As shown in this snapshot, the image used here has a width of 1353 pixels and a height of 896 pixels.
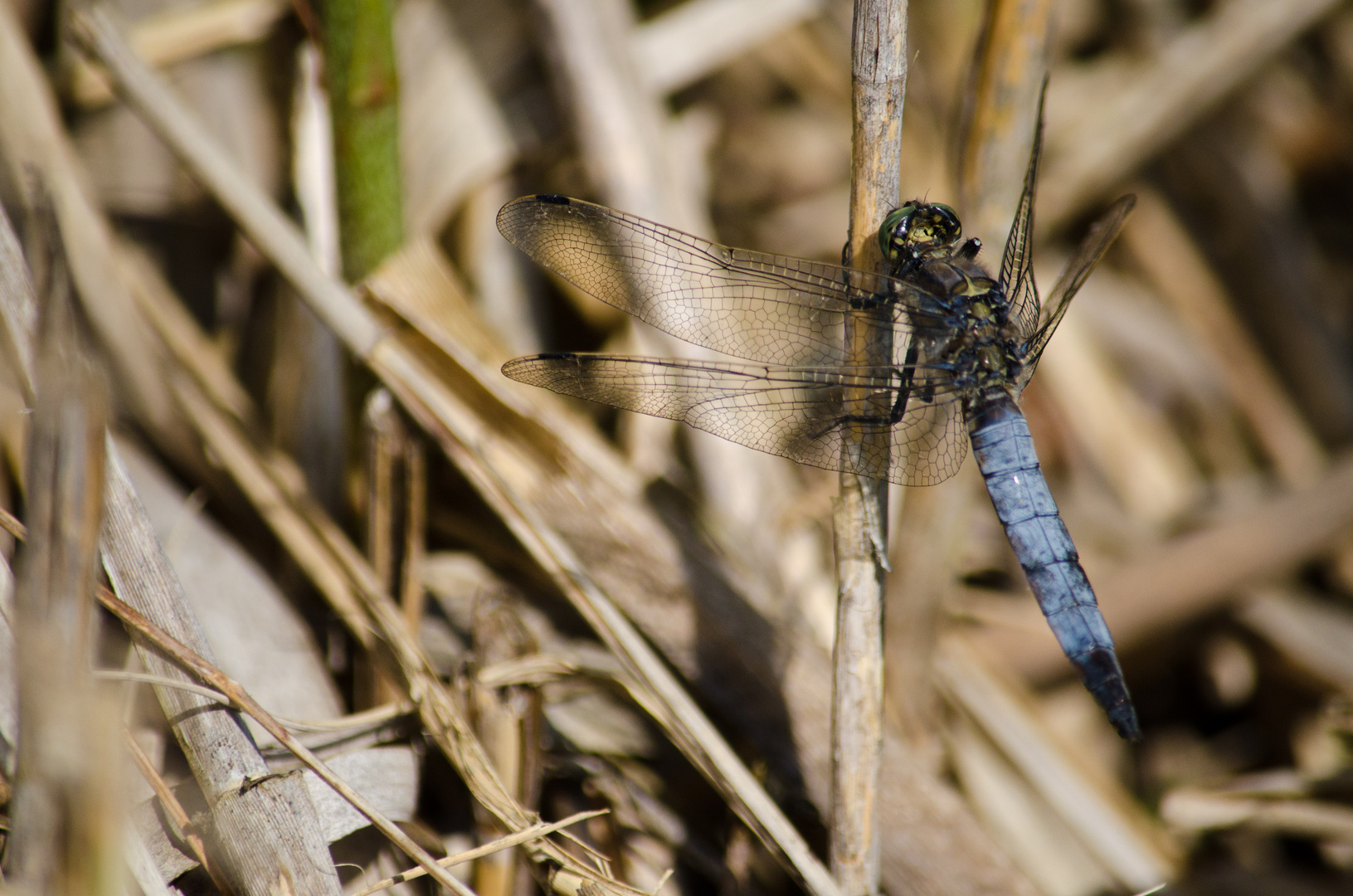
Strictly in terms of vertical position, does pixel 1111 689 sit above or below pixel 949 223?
below

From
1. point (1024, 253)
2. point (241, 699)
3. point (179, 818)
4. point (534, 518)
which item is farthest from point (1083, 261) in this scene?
point (179, 818)

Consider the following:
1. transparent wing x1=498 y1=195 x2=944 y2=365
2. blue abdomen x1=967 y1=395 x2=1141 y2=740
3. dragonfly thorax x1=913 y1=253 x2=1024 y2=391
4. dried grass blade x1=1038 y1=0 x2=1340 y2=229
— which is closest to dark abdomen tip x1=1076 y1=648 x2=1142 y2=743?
blue abdomen x1=967 y1=395 x2=1141 y2=740

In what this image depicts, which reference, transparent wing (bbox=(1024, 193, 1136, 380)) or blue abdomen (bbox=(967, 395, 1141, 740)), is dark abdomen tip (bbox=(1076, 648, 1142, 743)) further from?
transparent wing (bbox=(1024, 193, 1136, 380))

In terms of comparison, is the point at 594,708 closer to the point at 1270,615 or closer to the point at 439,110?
the point at 439,110

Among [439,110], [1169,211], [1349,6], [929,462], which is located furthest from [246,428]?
[1349,6]

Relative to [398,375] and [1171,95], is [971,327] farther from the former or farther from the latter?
[1171,95]

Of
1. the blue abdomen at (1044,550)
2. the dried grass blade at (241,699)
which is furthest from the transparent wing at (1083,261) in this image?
the dried grass blade at (241,699)
